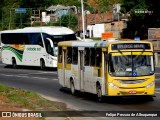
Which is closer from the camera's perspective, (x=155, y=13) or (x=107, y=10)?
(x=155, y=13)

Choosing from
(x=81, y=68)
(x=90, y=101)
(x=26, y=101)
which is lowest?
→ (x=90, y=101)

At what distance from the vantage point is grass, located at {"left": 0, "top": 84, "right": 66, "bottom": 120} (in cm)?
2002

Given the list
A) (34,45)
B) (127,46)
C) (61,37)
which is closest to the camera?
(127,46)

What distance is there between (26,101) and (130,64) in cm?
397

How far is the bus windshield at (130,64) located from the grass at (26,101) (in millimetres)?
2346

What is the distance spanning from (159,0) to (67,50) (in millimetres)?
43919

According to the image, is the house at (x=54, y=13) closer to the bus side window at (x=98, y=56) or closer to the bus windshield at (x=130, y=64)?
the bus side window at (x=98, y=56)

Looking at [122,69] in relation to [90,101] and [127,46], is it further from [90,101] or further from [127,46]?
[90,101]

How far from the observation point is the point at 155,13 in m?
72.8

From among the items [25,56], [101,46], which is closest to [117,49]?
[101,46]

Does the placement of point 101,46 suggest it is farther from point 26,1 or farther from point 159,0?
point 26,1

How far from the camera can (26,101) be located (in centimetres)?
2172

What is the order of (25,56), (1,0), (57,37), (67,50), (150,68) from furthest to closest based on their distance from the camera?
(1,0), (25,56), (57,37), (67,50), (150,68)

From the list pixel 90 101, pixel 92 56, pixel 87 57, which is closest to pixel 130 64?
pixel 92 56
